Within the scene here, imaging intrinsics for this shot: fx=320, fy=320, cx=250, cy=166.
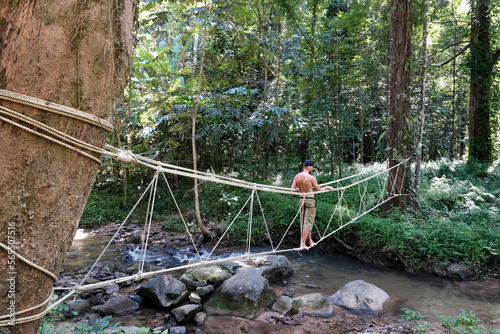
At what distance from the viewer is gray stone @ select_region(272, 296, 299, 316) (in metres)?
3.38

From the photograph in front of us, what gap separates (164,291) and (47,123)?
9.89ft

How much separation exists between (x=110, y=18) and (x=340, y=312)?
137 inches

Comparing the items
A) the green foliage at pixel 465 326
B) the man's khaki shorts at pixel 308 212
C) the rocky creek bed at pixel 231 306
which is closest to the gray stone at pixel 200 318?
the rocky creek bed at pixel 231 306

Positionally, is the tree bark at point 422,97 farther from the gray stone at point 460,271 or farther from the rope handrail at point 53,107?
the rope handrail at point 53,107

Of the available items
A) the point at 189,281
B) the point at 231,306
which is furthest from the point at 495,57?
the point at 189,281

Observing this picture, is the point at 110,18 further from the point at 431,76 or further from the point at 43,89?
the point at 431,76

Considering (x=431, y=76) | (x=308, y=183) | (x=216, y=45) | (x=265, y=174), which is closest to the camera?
(x=308, y=183)

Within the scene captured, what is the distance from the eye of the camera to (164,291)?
350 cm

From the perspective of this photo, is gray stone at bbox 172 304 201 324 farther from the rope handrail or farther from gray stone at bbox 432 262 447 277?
gray stone at bbox 432 262 447 277

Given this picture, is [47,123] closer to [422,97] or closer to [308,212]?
[308,212]

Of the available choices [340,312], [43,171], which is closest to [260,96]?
[340,312]

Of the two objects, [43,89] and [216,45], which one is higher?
[216,45]

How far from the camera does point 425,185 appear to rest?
673 cm

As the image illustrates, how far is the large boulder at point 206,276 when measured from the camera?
12.6 feet
